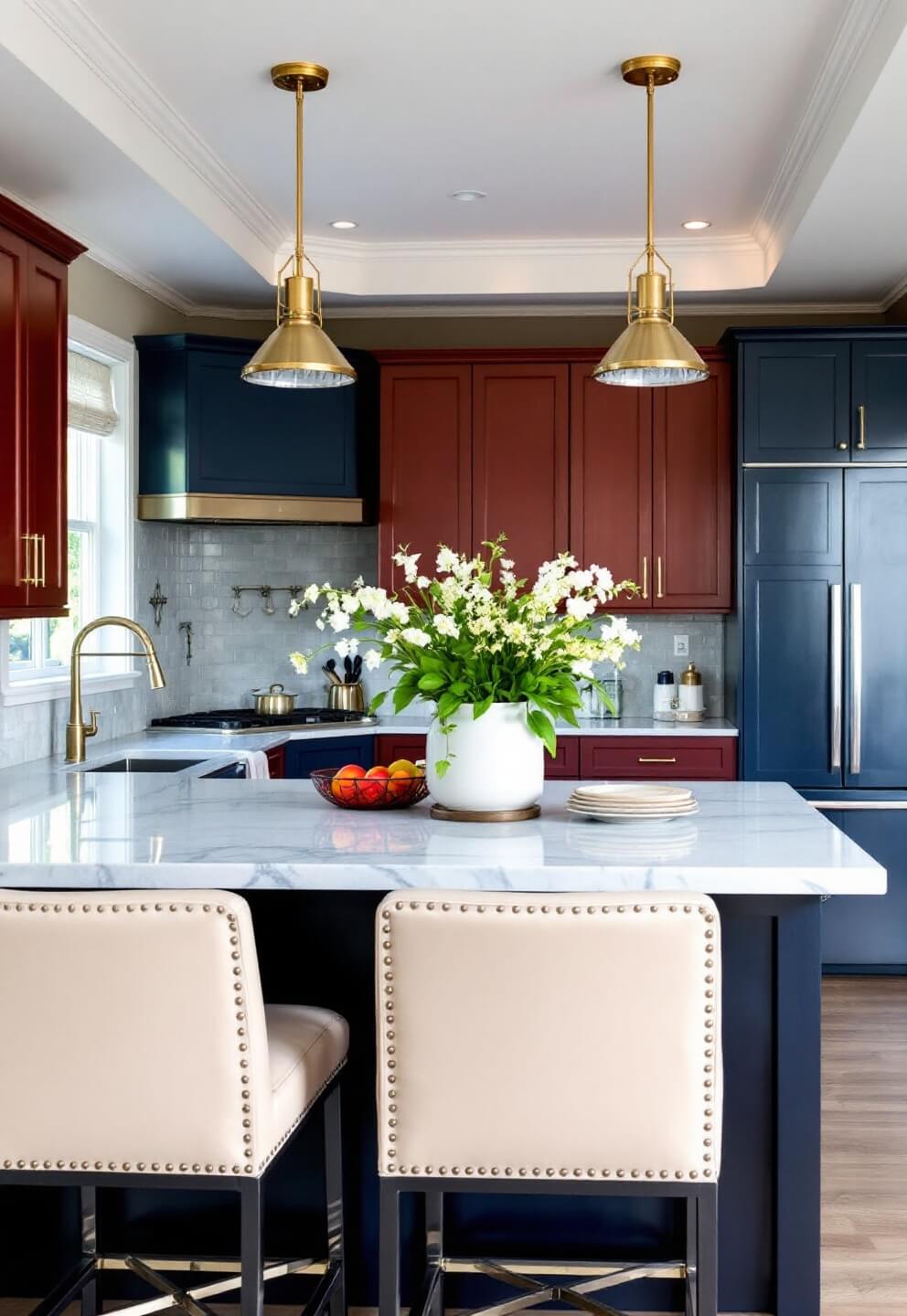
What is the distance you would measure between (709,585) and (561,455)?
0.81 m

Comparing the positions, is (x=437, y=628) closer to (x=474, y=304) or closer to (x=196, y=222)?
(x=196, y=222)

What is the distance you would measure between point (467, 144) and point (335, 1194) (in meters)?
3.17

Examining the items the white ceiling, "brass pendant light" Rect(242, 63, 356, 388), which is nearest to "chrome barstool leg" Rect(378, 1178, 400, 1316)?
"brass pendant light" Rect(242, 63, 356, 388)

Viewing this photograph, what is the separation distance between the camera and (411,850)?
2328 millimetres

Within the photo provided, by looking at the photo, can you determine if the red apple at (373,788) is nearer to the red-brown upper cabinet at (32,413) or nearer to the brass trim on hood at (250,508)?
the red-brown upper cabinet at (32,413)

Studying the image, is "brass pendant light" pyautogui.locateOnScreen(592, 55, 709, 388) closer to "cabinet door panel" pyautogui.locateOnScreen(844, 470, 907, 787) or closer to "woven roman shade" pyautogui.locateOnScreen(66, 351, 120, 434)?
"cabinet door panel" pyautogui.locateOnScreen(844, 470, 907, 787)

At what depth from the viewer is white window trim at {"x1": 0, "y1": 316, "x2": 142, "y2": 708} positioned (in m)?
4.09

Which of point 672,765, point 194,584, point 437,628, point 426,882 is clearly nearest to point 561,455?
point 672,765

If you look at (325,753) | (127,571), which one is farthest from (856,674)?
(127,571)

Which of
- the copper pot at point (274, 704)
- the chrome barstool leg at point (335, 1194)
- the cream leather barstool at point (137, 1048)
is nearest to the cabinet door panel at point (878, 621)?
the copper pot at point (274, 704)

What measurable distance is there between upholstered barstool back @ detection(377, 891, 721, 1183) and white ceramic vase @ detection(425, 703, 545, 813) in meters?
0.69

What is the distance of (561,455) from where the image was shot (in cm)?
553

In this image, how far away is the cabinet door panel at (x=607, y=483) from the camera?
5.52 meters

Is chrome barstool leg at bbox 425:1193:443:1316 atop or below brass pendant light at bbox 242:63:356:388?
below
